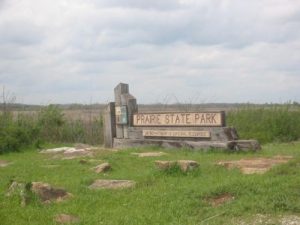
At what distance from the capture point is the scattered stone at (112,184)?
26.3 ft

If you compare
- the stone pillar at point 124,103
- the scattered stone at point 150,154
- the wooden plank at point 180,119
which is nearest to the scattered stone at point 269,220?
the scattered stone at point 150,154

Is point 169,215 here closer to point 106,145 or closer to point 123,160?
point 123,160

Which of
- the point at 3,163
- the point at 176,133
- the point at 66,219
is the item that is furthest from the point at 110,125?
the point at 66,219

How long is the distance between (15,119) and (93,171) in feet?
29.5

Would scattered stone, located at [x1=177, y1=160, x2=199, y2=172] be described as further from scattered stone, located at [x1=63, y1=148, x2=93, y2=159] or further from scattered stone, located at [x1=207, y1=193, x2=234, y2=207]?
scattered stone, located at [x1=63, y1=148, x2=93, y2=159]

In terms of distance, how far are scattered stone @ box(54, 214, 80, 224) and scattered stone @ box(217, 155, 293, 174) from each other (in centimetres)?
327

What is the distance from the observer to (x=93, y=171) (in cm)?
968

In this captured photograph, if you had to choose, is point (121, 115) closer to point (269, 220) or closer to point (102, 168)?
point (102, 168)

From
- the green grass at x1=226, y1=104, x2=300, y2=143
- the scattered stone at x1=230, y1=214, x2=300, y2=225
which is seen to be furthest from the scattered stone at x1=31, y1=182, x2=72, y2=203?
the green grass at x1=226, y1=104, x2=300, y2=143

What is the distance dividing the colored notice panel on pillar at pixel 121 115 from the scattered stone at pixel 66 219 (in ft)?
27.0

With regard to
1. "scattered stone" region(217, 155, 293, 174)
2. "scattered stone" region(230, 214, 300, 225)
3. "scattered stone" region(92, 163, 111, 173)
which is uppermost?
"scattered stone" region(217, 155, 293, 174)

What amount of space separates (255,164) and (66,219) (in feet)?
13.9

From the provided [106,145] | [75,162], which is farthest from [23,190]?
[106,145]

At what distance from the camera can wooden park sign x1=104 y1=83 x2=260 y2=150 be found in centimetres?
1220
